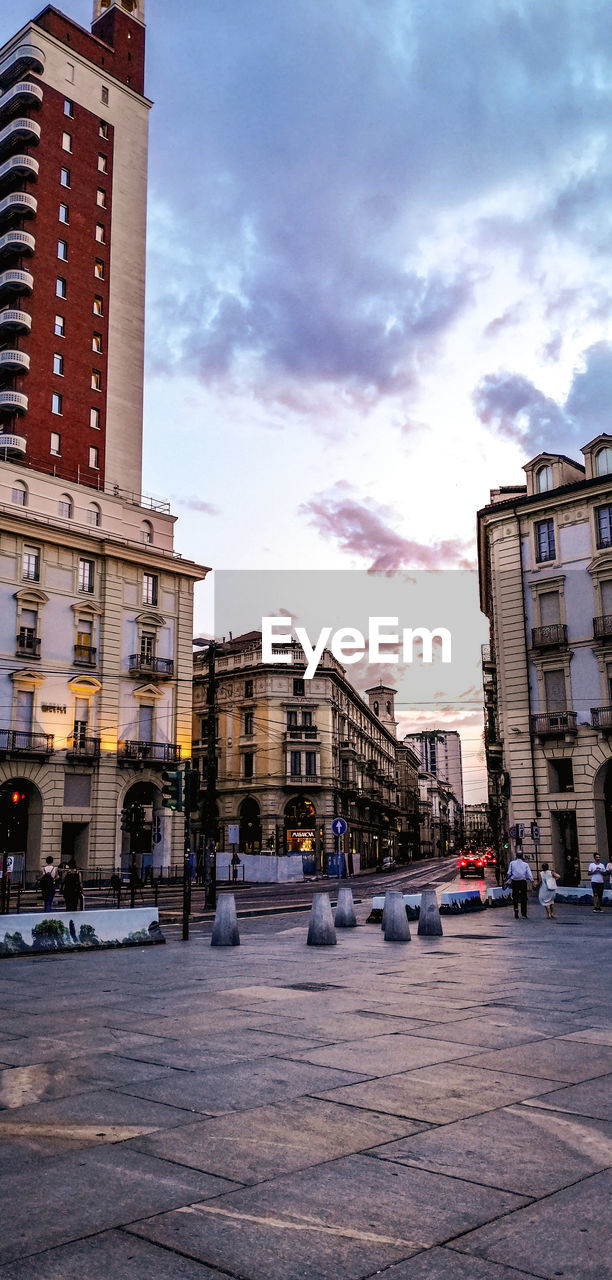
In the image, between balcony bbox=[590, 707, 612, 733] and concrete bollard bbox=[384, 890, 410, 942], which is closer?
concrete bollard bbox=[384, 890, 410, 942]

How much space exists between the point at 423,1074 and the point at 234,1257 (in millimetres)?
3393

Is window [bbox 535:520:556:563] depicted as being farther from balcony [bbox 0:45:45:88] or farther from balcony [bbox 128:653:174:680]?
balcony [bbox 0:45:45:88]

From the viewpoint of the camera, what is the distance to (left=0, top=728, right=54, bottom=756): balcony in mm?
41875

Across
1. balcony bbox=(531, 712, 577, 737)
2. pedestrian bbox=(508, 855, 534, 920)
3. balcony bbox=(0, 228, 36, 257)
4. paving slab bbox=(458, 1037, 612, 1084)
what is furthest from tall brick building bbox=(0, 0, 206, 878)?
paving slab bbox=(458, 1037, 612, 1084)

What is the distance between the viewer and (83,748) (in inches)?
1796

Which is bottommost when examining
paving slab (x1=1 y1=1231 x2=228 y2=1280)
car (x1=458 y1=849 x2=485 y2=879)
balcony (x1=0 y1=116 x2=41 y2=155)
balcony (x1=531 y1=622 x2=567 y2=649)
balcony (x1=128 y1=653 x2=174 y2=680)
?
car (x1=458 y1=849 x2=485 y2=879)

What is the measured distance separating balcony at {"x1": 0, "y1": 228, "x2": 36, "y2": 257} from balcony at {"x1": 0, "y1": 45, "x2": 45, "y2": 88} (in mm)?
9218

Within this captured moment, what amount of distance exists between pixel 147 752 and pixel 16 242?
26865mm

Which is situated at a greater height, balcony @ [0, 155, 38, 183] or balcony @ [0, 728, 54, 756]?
balcony @ [0, 155, 38, 183]

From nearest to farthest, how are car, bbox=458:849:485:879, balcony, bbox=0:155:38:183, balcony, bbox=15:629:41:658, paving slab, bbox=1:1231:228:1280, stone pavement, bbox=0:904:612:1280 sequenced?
paving slab, bbox=1:1231:228:1280, stone pavement, bbox=0:904:612:1280, balcony, bbox=15:629:41:658, balcony, bbox=0:155:38:183, car, bbox=458:849:485:879

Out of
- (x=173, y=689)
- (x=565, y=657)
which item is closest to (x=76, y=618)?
(x=173, y=689)

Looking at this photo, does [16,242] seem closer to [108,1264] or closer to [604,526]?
[604,526]

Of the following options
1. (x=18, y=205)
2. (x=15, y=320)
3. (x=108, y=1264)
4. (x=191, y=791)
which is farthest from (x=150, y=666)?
(x=108, y=1264)

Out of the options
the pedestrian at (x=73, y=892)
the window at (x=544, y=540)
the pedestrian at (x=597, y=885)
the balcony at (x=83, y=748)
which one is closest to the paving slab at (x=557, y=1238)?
the pedestrian at (x=73, y=892)
